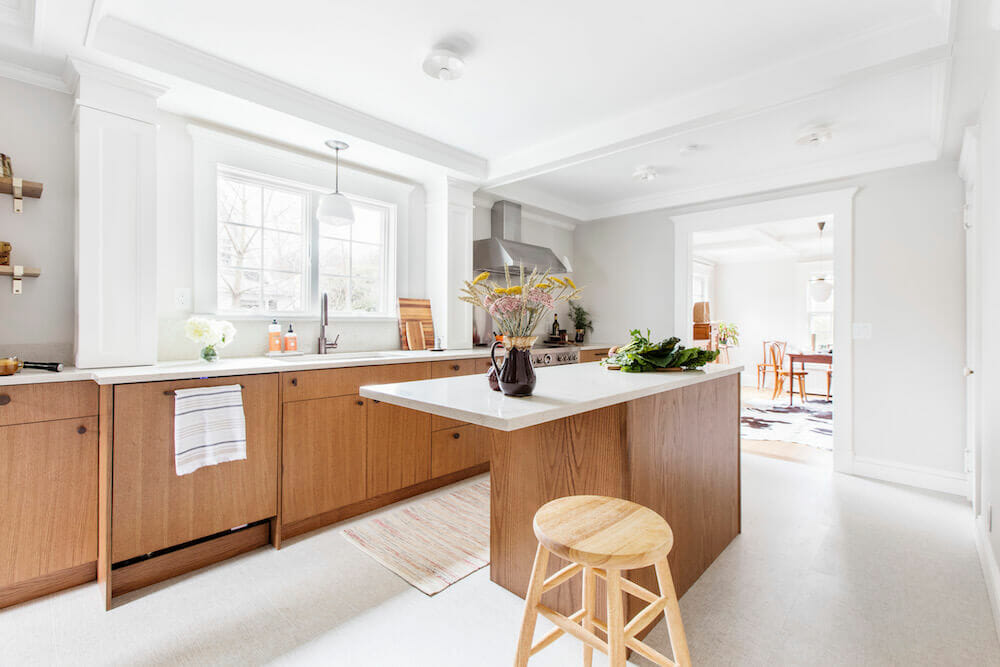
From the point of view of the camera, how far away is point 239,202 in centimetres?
296

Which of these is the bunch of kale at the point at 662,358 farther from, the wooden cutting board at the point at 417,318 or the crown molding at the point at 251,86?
the crown molding at the point at 251,86

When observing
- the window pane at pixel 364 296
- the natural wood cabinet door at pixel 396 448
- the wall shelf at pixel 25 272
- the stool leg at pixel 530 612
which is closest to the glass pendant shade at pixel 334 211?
the window pane at pixel 364 296

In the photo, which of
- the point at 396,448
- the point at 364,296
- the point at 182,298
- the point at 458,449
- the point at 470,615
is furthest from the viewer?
the point at 364,296

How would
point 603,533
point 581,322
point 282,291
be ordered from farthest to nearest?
1. point 581,322
2. point 282,291
3. point 603,533

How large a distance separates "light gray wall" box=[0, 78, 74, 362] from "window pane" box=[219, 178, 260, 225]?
2.33ft

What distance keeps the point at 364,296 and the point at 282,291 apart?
0.64 metres

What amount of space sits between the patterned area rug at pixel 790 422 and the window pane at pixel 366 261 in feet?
12.4

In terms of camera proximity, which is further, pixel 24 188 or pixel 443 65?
pixel 443 65

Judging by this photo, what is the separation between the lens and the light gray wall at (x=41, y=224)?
7.10ft

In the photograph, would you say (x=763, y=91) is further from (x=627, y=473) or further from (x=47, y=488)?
(x=47, y=488)

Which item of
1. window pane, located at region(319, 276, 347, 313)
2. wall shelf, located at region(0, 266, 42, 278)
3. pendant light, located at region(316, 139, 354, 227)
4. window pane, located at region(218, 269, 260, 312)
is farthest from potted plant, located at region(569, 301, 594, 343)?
wall shelf, located at region(0, 266, 42, 278)

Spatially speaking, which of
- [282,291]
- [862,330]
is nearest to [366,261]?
[282,291]

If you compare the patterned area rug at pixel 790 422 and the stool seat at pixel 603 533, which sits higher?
the stool seat at pixel 603 533

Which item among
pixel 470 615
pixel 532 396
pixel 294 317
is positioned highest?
pixel 294 317
